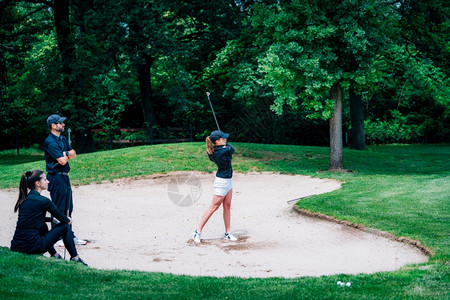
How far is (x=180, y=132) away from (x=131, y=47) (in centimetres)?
743

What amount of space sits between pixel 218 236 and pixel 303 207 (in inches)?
122

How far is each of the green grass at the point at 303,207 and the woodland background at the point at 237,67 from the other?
241cm

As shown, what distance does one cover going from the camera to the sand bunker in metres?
8.45

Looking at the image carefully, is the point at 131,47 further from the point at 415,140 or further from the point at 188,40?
the point at 415,140

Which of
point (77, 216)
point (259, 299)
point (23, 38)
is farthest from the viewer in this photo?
point (23, 38)

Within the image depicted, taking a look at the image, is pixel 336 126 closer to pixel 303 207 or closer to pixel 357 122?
pixel 303 207

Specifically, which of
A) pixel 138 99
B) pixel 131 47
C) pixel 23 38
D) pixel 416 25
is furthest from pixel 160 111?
pixel 416 25

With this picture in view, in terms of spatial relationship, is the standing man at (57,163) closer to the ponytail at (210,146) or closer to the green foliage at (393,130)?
the ponytail at (210,146)

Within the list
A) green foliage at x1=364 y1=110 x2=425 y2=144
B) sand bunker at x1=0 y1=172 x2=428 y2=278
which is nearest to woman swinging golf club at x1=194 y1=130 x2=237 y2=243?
sand bunker at x1=0 y1=172 x2=428 y2=278

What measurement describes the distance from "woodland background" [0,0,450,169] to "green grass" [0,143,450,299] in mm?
2413

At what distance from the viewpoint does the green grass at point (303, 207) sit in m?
5.91

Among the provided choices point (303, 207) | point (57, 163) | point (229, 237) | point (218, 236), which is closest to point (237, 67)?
point (303, 207)

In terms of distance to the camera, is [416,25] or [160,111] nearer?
[416,25]

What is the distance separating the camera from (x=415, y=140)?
1559 inches
